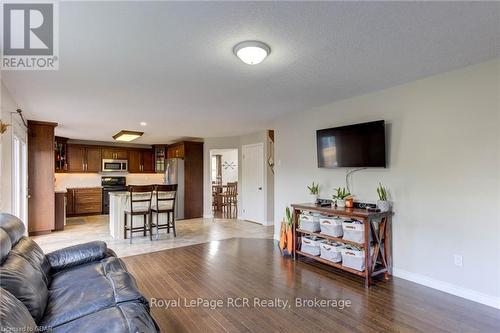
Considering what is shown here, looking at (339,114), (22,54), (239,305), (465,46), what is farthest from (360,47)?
(22,54)

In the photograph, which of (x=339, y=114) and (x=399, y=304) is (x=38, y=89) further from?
(x=399, y=304)

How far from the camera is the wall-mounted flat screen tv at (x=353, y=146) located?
11.0 ft

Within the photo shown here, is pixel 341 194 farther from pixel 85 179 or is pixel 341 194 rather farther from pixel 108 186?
pixel 85 179

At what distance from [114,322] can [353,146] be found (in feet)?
10.6

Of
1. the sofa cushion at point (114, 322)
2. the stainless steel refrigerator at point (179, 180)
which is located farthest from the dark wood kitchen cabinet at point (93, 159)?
the sofa cushion at point (114, 322)

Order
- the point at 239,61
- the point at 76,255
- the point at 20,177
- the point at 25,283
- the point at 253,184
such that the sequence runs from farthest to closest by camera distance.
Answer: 1. the point at 253,184
2. the point at 20,177
3. the point at 239,61
4. the point at 76,255
5. the point at 25,283

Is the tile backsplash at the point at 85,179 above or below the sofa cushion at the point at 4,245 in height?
above

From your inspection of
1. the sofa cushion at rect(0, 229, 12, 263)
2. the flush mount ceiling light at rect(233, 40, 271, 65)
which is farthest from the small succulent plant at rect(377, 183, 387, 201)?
the sofa cushion at rect(0, 229, 12, 263)

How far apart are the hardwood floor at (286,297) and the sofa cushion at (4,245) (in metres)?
1.24

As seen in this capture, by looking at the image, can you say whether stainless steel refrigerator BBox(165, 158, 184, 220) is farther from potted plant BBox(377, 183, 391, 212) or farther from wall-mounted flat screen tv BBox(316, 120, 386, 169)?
potted plant BBox(377, 183, 391, 212)

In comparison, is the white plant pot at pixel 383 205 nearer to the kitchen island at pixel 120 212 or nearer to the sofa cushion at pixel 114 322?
the sofa cushion at pixel 114 322

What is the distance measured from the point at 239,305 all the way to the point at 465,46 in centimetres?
304

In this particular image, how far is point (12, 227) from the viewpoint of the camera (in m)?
2.09

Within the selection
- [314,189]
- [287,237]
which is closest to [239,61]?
[314,189]
